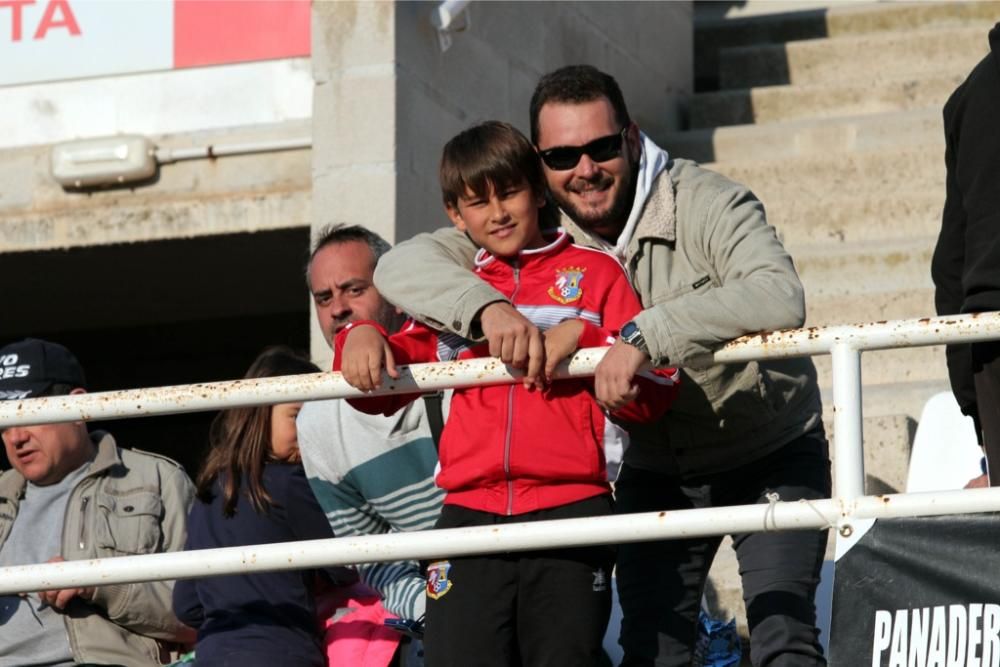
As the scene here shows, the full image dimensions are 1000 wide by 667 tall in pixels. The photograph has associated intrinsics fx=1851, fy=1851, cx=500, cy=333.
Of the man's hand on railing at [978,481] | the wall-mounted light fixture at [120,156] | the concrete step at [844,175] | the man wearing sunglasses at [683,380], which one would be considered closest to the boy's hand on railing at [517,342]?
the man wearing sunglasses at [683,380]

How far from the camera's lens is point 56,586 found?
356cm

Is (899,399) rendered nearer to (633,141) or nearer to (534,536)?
(633,141)

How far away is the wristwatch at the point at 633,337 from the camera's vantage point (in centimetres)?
336

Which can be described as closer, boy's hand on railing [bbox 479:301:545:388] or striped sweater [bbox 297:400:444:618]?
boy's hand on railing [bbox 479:301:545:388]

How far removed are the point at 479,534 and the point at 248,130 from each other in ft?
12.4

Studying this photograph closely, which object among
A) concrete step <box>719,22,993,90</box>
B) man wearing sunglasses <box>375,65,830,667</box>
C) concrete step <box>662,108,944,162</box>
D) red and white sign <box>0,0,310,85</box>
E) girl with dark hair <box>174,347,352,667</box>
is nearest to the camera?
man wearing sunglasses <box>375,65,830,667</box>

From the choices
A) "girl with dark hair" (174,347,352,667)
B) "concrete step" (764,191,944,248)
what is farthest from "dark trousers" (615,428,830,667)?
"concrete step" (764,191,944,248)

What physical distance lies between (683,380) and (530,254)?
40cm

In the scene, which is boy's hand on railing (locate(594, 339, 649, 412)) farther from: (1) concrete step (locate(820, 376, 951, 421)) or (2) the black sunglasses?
(1) concrete step (locate(820, 376, 951, 421))

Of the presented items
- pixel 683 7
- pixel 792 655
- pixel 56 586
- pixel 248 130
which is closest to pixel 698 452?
pixel 792 655

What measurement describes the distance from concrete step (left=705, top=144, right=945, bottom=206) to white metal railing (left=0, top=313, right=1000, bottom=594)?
420 centimetres

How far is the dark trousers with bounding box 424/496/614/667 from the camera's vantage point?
3.48 metres

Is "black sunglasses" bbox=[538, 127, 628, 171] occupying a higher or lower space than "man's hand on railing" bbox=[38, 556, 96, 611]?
higher

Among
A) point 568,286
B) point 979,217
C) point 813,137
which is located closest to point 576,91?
point 568,286
